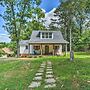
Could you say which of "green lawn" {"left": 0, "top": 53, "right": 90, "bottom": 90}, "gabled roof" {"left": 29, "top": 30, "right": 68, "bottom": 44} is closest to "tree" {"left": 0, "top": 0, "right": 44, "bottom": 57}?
"gabled roof" {"left": 29, "top": 30, "right": 68, "bottom": 44}

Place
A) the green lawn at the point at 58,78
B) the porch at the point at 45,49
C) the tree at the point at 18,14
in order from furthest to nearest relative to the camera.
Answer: the porch at the point at 45,49 < the tree at the point at 18,14 < the green lawn at the point at 58,78

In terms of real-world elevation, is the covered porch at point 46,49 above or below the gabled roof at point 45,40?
below

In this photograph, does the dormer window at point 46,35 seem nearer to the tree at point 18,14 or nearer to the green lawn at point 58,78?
the tree at point 18,14

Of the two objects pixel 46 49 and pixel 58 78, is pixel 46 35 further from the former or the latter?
pixel 58 78

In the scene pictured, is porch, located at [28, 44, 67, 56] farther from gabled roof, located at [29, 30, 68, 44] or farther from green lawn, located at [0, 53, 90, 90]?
green lawn, located at [0, 53, 90, 90]

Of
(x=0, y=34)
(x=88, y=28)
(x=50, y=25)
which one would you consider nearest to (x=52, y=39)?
(x=0, y=34)

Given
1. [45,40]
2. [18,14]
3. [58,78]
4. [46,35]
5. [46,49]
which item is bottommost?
[58,78]

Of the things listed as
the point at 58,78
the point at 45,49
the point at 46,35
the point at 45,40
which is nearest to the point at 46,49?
the point at 45,49

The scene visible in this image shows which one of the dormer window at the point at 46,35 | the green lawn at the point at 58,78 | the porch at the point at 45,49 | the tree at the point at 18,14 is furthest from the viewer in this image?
the dormer window at the point at 46,35

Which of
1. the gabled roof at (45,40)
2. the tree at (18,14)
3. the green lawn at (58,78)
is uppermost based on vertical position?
the tree at (18,14)

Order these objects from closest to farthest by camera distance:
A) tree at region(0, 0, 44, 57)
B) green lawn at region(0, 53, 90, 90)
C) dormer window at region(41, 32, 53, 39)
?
green lawn at region(0, 53, 90, 90) → tree at region(0, 0, 44, 57) → dormer window at region(41, 32, 53, 39)

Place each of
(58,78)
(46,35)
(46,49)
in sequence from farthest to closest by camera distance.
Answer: (46,49)
(46,35)
(58,78)

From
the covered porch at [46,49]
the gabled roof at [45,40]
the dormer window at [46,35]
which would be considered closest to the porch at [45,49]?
the covered porch at [46,49]

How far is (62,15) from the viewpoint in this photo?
2458 inches
